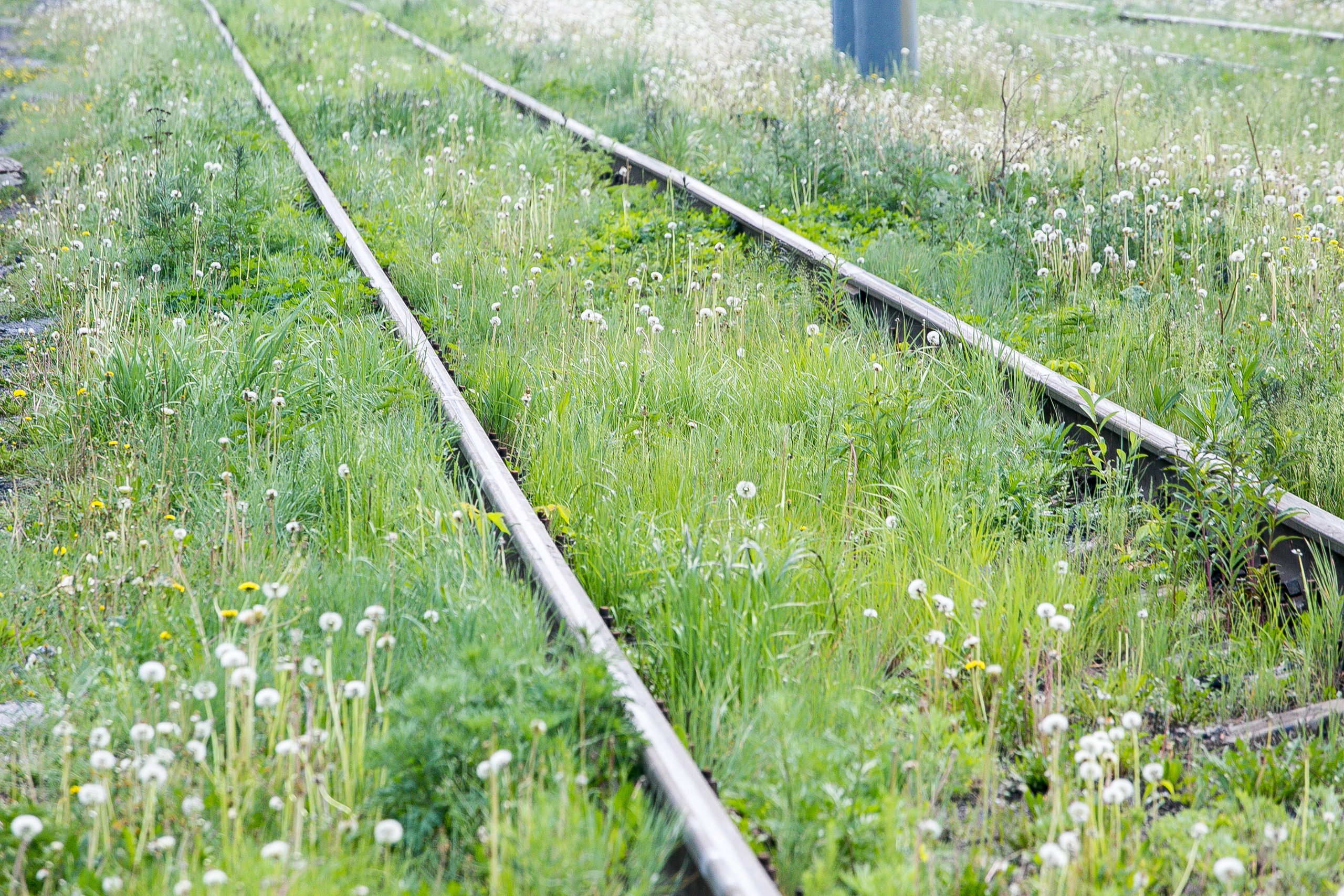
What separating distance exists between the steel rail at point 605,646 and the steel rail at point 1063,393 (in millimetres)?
2025

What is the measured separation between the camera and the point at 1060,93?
35.7ft

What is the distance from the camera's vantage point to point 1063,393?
14.9 feet

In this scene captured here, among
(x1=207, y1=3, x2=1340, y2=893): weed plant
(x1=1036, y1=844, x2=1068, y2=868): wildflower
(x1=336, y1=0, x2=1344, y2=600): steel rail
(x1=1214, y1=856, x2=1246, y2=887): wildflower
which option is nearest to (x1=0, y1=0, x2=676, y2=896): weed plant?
(x1=207, y1=3, x2=1340, y2=893): weed plant

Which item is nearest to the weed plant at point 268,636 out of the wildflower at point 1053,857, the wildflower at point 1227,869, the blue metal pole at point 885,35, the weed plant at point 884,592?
the weed plant at point 884,592

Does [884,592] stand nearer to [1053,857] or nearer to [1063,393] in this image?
[1053,857]

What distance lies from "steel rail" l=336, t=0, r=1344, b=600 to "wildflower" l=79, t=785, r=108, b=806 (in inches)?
126

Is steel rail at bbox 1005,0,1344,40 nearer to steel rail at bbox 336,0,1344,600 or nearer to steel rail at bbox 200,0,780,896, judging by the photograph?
steel rail at bbox 336,0,1344,600

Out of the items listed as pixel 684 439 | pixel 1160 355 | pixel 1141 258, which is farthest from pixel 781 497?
pixel 1141 258

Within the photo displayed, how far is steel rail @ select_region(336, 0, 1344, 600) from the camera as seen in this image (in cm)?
355

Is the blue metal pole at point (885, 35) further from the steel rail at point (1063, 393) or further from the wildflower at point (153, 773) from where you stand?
the wildflower at point (153, 773)

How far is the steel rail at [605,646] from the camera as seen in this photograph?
2.21m

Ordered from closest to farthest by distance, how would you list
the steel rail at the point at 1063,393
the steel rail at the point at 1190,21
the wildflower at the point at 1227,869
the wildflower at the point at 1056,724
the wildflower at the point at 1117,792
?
the wildflower at the point at 1227,869 < the wildflower at the point at 1117,792 < the wildflower at the point at 1056,724 < the steel rail at the point at 1063,393 < the steel rail at the point at 1190,21

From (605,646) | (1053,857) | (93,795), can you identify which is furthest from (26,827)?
(1053,857)

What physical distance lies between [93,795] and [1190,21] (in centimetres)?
1894
